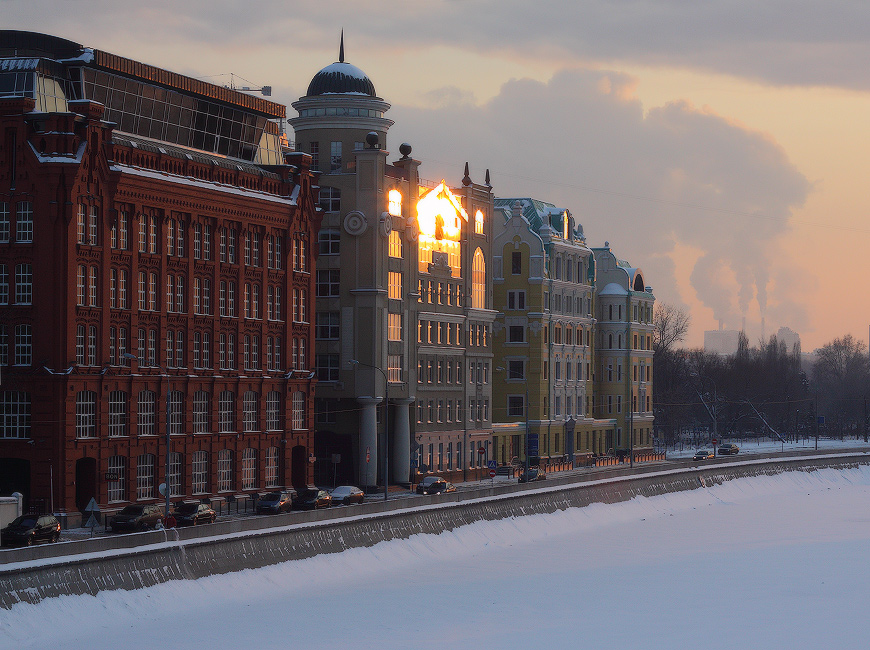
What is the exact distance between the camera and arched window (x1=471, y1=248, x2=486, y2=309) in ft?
405

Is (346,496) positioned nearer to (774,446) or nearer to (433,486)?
(433,486)

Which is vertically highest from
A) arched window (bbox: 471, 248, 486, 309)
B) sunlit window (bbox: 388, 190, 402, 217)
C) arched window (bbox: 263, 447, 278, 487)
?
sunlit window (bbox: 388, 190, 402, 217)

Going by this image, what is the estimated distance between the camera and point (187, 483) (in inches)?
3408

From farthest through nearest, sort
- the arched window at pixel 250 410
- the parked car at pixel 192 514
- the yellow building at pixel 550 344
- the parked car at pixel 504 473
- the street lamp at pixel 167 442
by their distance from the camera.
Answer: the yellow building at pixel 550 344 < the parked car at pixel 504 473 < the arched window at pixel 250 410 < the parked car at pixel 192 514 < the street lamp at pixel 167 442

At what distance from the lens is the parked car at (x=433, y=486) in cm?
10122

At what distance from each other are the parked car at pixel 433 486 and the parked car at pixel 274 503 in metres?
17.5

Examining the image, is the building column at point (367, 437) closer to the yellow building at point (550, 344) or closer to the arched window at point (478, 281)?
the arched window at point (478, 281)

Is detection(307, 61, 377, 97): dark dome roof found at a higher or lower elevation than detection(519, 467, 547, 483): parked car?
higher

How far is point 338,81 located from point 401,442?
90.9 ft

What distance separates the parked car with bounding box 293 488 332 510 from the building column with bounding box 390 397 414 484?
21.6 m

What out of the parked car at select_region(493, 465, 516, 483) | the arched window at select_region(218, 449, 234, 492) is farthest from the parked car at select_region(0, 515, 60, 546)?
the parked car at select_region(493, 465, 516, 483)

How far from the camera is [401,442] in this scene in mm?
109938

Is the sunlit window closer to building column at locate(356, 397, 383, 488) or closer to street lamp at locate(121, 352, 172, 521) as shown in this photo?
building column at locate(356, 397, 383, 488)

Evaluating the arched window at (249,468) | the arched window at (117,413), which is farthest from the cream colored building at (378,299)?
the arched window at (117,413)
